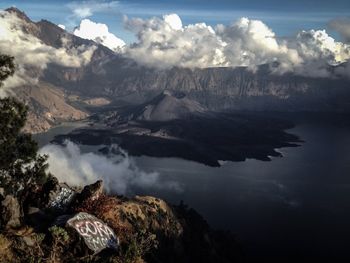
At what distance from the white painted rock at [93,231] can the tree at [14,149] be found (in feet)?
53.4

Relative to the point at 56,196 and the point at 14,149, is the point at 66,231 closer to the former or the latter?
the point at 56,196

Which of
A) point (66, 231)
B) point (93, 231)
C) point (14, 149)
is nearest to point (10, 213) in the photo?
point (66, 231)

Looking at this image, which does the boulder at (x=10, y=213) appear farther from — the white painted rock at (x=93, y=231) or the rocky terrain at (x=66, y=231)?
the white painted rock at (x=93, y=231)

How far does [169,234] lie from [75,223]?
92769 mm

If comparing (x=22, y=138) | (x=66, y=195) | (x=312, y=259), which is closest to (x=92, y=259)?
(x=66, y=195)

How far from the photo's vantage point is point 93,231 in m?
31.9

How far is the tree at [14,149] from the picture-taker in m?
47.5

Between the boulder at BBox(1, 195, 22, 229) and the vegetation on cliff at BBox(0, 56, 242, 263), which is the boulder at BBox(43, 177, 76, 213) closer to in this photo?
the vegetation on cliff at BBox(0, 56, 242, 263)

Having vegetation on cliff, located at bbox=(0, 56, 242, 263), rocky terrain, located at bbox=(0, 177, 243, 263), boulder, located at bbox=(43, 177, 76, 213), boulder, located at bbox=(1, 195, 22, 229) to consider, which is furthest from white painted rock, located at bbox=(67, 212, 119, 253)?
boulder, located at bbox=(43, 177, 76, 213)

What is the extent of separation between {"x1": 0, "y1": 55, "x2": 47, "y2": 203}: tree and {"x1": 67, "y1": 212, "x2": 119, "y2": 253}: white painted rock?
641 inches

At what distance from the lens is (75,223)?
104 ft

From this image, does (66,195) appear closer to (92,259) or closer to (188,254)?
(92,259)

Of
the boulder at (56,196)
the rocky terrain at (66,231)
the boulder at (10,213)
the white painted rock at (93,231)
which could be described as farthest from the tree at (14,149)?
the white painted rock at (93,231)

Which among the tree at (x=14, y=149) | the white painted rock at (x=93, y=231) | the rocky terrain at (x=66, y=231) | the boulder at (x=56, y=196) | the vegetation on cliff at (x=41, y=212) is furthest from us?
the tree at (x=14, y=149)
